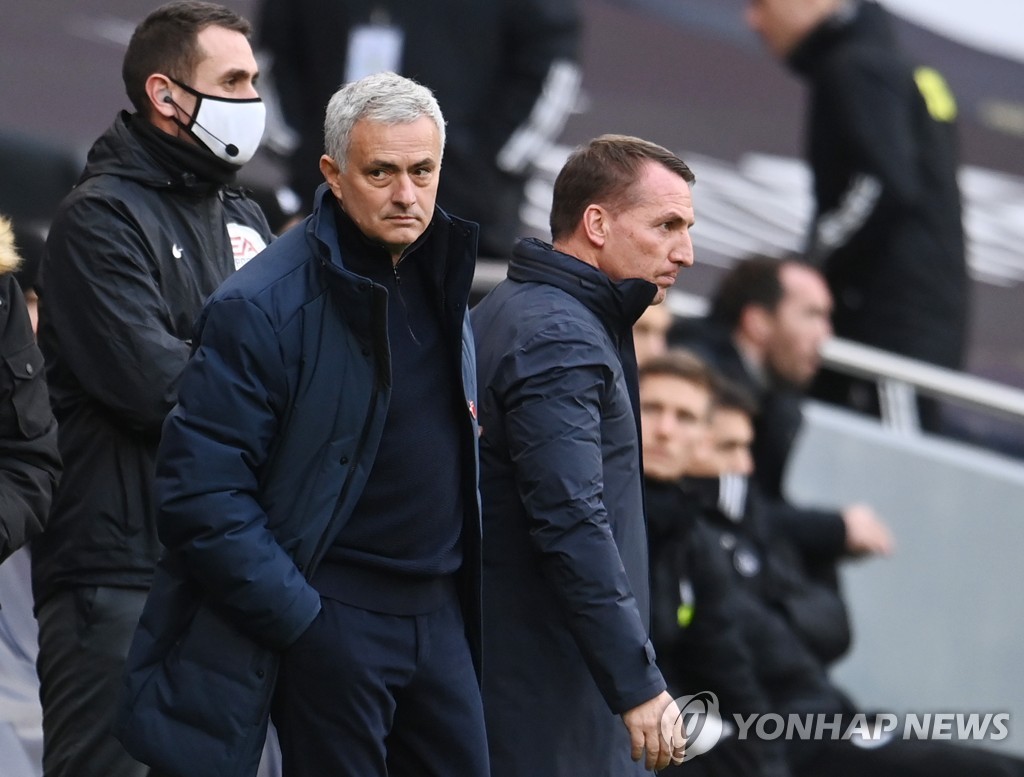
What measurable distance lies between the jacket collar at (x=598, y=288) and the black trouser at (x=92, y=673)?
3.41ft

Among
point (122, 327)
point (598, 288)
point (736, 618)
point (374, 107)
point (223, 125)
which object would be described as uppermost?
point (374, 107)

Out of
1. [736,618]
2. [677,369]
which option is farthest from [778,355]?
[736,618]

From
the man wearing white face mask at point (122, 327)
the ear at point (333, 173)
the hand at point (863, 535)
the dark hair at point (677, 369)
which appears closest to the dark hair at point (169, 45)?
the man wearing white face mask at point (122, 327)

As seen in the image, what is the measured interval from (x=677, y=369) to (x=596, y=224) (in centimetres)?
181

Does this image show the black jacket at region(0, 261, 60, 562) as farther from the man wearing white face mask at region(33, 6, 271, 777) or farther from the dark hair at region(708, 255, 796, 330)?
the dark hair at region(708, 255, 796, 330)

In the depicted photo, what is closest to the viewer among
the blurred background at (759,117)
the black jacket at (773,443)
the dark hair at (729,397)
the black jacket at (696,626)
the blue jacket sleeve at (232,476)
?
the blue jacket sleeve at (232,476)

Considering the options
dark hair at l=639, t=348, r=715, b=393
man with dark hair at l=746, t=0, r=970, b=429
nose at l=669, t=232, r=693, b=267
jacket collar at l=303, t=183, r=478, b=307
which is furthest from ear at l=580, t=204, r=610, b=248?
man with dark hair at l=746, t=0, r=970, b=429

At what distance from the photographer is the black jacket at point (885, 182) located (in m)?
7.35

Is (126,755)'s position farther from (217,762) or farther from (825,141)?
(825,141)

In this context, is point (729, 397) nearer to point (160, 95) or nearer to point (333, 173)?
point (160, 95)

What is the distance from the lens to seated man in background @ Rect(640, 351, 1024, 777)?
538 centimetres

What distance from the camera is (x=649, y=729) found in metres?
3.61

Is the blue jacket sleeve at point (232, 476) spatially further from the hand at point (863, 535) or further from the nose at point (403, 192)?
the hand at point (863, 535)

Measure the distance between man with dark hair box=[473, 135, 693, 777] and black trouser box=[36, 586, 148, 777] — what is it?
721mm
